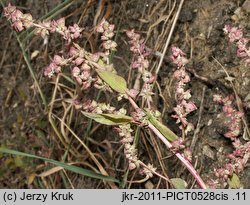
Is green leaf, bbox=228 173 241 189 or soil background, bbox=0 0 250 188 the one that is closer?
green leaf, bbox=228 173 241 189

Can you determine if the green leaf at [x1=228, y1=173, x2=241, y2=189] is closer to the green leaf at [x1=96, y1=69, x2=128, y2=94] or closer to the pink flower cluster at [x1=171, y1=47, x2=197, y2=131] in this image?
the pink flower cluster at [x1=171, y1=47, x2=197, y2=131]

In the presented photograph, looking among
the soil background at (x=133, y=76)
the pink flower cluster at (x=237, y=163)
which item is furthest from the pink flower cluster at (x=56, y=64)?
the soil background at (x=133, y=76)

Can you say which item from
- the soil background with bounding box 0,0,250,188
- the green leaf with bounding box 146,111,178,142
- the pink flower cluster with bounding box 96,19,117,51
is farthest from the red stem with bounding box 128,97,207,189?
the soil background with bounding box 0,0,250,188

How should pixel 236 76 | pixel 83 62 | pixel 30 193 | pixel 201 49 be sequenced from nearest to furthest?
1. pixel 83 62
2. pixel 30 193
3. pixel 236 76
4. pixel 201 49

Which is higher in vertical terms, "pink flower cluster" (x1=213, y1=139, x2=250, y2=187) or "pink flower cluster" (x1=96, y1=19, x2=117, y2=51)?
"pink flower cluster" (x1=96, y1=19, x2=117, y2=51)

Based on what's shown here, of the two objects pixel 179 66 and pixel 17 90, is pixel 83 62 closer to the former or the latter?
pixel 179 66

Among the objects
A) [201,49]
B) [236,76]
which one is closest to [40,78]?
[201,49]

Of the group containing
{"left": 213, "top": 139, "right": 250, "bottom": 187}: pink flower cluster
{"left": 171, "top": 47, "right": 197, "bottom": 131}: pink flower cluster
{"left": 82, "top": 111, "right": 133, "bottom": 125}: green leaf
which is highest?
{"left": 171, "top": 47, "right": 197, "bottom": 131}: pink flower cluster

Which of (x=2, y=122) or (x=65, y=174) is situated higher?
(x=2, y=122)

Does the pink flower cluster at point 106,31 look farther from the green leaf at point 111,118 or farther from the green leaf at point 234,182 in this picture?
the green leaf at point 234,182

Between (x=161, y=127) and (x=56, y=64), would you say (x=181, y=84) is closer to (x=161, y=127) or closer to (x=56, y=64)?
(x=161, y=127)

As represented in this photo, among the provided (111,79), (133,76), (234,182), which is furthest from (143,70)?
(133,76)
